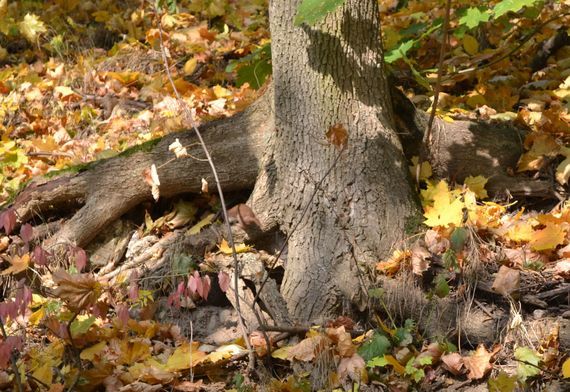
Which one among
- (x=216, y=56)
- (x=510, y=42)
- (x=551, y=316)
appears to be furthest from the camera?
(x=216, y=56)

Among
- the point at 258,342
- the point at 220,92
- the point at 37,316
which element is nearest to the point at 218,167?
the point at 258,342

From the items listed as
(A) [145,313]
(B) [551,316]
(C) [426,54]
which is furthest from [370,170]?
(C) [426,54]

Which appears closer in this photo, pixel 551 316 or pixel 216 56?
pixel 551 316

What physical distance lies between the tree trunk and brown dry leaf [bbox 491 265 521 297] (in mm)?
576

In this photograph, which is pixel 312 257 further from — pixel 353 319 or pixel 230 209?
pixel 230 209

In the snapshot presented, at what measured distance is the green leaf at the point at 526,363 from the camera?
3.14 m

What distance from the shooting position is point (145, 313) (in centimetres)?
388

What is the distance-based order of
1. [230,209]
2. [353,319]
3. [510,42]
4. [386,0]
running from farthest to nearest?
[386,0] < [510,42] < [230,209] < [353,319]

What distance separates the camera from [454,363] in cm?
330

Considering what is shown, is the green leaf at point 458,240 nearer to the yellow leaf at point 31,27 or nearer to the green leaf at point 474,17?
the green leaf at point 474,17

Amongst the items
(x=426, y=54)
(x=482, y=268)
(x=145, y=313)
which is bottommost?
(x=145, y=313)

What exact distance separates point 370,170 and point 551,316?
3.76 ft

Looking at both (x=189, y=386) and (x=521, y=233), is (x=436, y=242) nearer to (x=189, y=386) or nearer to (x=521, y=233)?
(x=521, y=233)

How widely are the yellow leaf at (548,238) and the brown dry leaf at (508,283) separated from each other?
209mm
